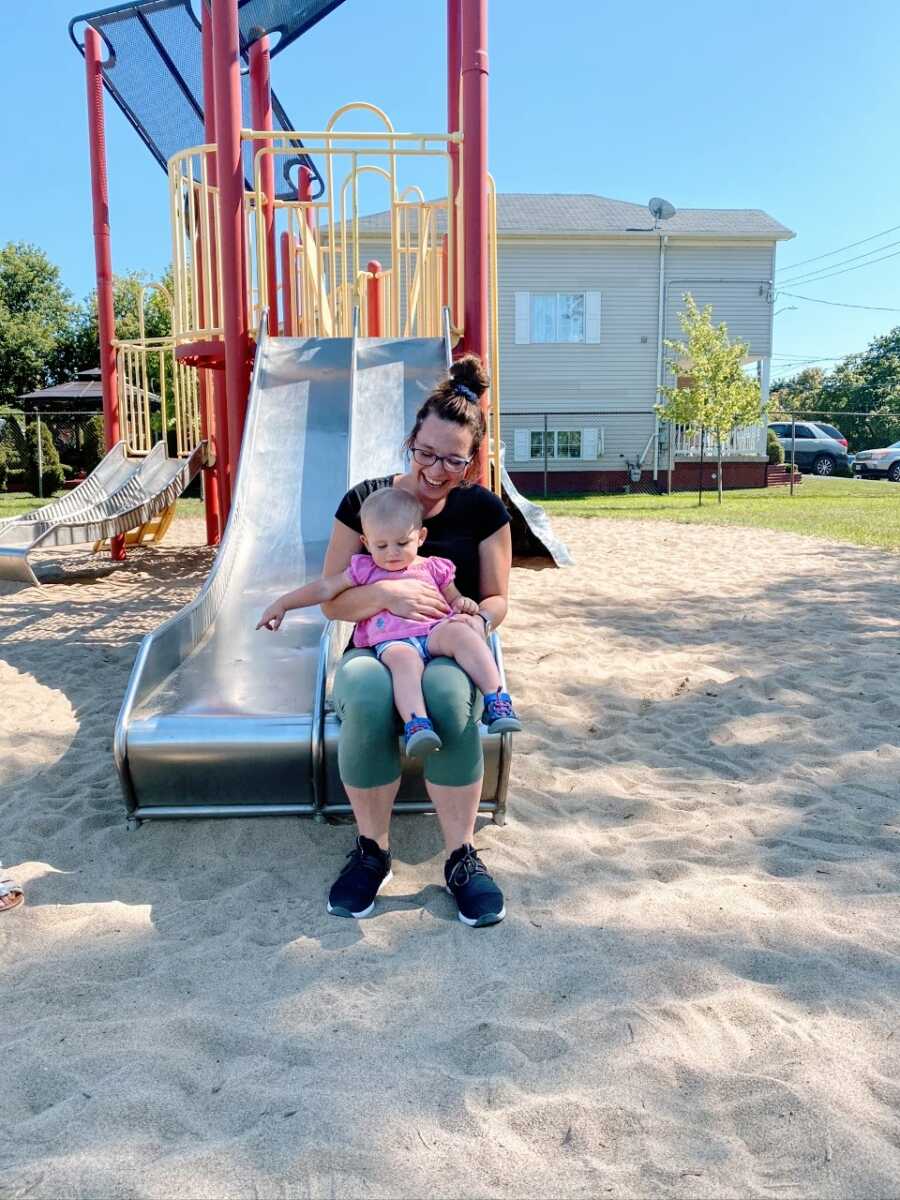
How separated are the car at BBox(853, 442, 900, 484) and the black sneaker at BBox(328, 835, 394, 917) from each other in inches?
1147

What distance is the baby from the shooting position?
2.73m

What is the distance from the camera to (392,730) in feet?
9.05

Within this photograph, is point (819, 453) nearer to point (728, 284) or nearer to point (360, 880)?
point (728, 284)

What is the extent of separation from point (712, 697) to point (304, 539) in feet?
7.63

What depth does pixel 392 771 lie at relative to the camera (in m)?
2.78

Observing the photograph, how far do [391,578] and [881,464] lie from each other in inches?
1153

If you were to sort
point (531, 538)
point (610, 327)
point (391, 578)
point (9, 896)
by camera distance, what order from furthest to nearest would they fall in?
point (610, 327) < point (531, 538) < point (391, 578) < point (9, 896)

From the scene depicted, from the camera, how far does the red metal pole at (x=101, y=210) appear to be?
384 inches

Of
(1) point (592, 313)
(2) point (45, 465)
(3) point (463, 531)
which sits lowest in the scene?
(2) point (45, 465)

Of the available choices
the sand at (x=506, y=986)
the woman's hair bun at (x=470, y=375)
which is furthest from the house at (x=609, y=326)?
the sand at (x=506, y=986)

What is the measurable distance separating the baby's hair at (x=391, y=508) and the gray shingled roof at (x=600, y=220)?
20933 mm

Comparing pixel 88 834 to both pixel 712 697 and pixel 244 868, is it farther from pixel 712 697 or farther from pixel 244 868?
pixel 712 697

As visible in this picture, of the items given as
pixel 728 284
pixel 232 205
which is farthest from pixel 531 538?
pixel 728 284

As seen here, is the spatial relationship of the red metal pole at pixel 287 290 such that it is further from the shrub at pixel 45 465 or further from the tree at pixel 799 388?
the tree at pixel 799 388
